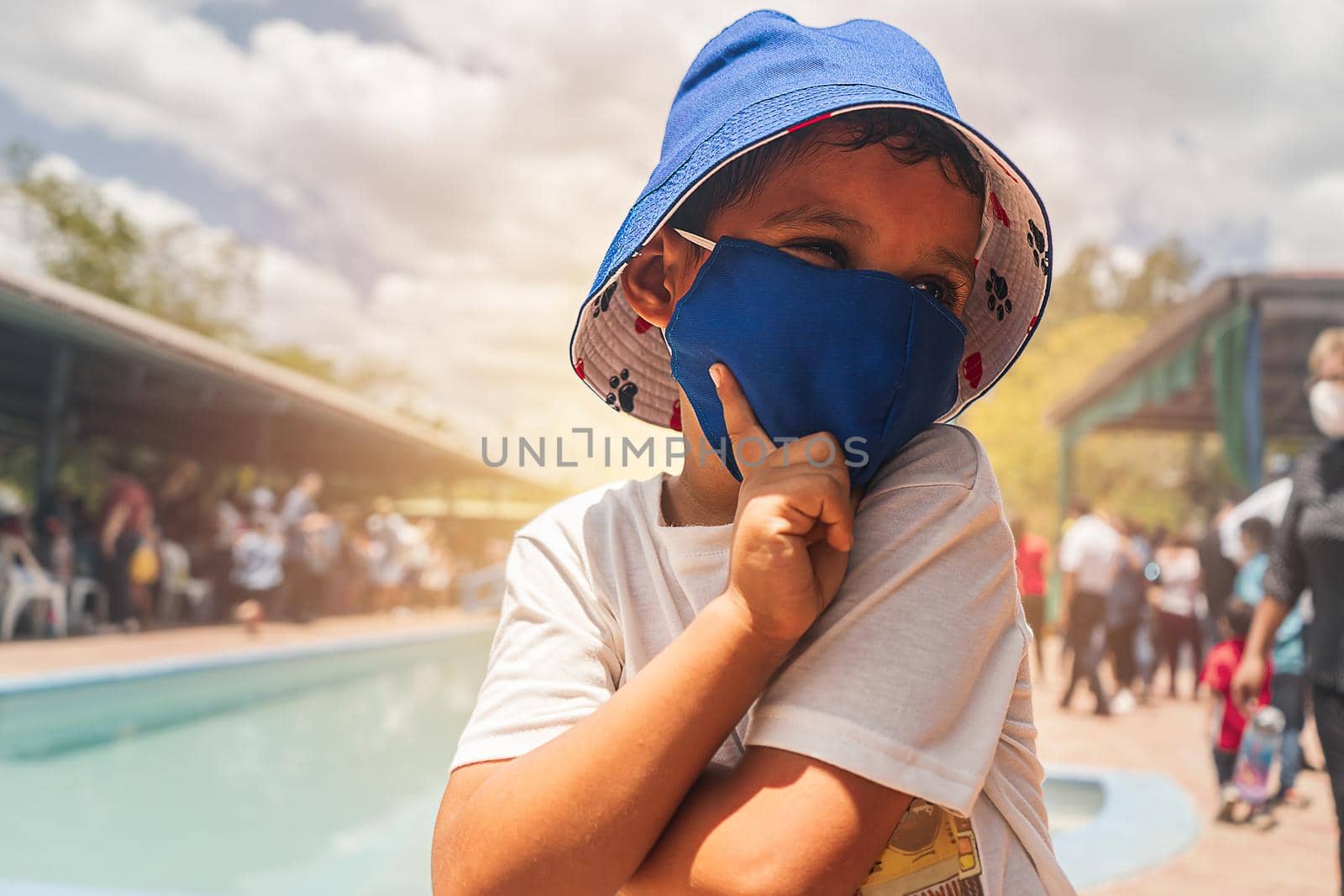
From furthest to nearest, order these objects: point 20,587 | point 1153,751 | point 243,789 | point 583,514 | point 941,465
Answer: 1. point 20,587
2. point 1153,751
3. point 243,789
4. point 583,514
5. point 941,465

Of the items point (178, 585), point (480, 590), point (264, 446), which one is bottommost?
point (480, 590)

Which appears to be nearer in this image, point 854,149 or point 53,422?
point 854,149

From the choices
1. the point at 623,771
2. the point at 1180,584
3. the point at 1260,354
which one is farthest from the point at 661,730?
the point at 1180,584

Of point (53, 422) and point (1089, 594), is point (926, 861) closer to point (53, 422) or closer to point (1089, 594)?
point (1089, 594)

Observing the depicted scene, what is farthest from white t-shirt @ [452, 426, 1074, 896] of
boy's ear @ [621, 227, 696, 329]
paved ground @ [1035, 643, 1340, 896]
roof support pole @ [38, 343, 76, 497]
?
roof support pole @ [38, 343, 76, 497]

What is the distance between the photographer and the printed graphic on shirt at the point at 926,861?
0.80 meters

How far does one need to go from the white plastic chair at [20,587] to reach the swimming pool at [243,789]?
7.93 ft

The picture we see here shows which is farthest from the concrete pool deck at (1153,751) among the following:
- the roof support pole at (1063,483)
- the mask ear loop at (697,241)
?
the roof support pole at (1063,483)

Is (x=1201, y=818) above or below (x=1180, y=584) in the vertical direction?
below

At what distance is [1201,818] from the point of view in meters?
5.09

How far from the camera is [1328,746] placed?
97.7 inches

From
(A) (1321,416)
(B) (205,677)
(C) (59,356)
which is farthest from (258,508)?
(A) (1321,416)

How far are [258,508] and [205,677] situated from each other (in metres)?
4.15

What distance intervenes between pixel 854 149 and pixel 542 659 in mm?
553
